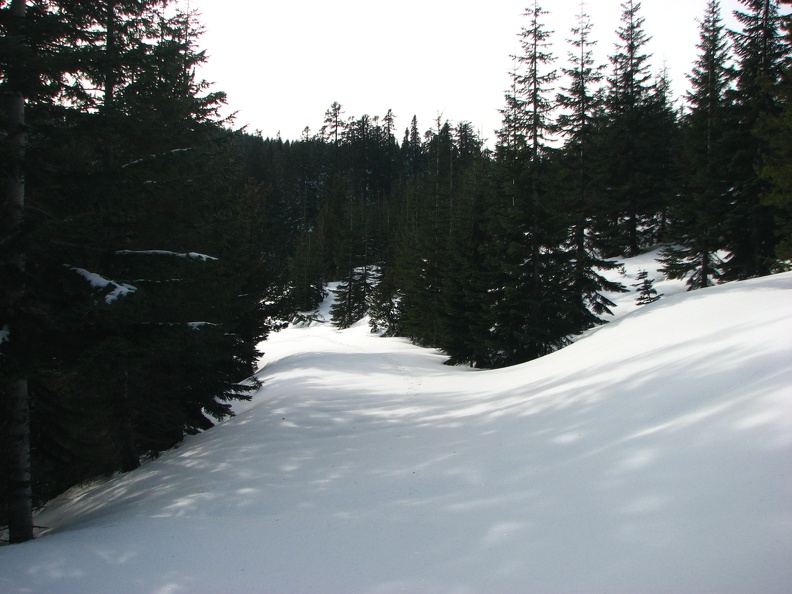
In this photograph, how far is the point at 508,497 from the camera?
5070 mm

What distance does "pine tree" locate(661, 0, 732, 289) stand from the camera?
20000 millimetres

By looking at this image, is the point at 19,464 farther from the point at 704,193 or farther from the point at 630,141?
the point at 630,141

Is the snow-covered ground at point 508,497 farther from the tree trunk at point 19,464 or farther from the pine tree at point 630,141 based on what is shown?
the pine tree at point 630,141

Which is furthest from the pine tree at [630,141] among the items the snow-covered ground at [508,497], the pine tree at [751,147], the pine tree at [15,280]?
the pine tree at [15,280]

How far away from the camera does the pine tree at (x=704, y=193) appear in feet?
65.6

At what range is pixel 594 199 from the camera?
28.8 meters

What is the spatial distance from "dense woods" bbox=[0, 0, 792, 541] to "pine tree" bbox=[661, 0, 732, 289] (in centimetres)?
12

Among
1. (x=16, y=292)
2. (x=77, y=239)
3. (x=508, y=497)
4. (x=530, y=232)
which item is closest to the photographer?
(x=508, y=497)

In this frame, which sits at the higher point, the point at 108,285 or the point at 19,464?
the point at 108,285

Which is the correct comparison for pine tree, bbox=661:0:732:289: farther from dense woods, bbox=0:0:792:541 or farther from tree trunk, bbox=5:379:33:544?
tree trunk, bbox=5:379:33:544

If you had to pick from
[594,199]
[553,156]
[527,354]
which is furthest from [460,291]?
[594,199]

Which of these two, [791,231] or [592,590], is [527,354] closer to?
[791,231]

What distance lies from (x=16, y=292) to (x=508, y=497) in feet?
24.6

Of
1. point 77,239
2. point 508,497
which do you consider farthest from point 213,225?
point 508,497
